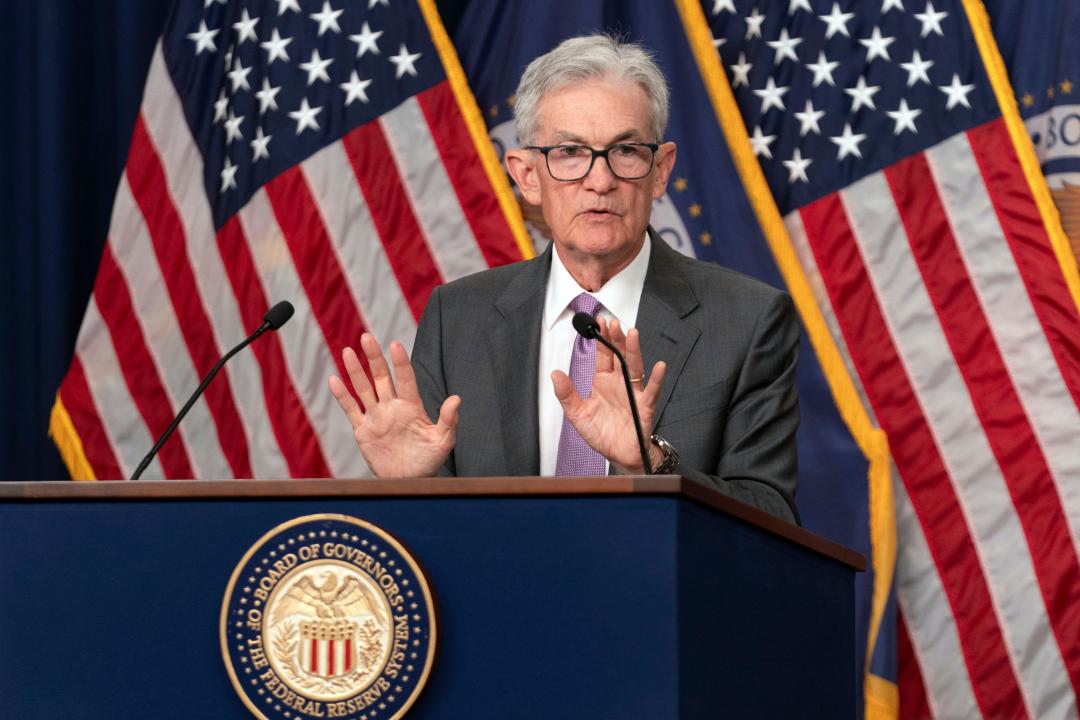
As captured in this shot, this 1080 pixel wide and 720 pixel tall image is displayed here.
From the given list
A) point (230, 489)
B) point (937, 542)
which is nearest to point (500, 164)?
point (937, 542)

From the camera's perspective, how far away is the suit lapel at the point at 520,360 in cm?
252

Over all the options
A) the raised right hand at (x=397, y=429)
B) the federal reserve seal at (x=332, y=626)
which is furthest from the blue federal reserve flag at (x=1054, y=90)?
the federal reserve seal at (x=332, y=626)

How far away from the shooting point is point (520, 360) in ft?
8.52

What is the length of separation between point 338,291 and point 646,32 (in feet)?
3.70

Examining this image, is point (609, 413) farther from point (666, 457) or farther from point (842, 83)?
point (842, 83)

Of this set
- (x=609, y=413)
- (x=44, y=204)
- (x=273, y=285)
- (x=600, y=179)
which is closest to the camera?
(x=609, y=413)

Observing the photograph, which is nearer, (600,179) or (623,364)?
(623,364)

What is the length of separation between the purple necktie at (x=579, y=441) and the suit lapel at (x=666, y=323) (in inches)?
3.8

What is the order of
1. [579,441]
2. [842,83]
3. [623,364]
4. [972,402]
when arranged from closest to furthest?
1. [623,364]
2. [579,441]
3. [972,402]
4. [842,83]

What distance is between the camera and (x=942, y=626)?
3848mm

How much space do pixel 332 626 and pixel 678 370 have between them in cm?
103

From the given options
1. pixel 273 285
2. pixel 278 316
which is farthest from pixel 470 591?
pixel 273 285

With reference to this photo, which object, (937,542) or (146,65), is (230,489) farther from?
(146,65)

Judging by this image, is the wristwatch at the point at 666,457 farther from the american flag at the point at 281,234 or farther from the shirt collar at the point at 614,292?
the american flag at the point at 281,234
